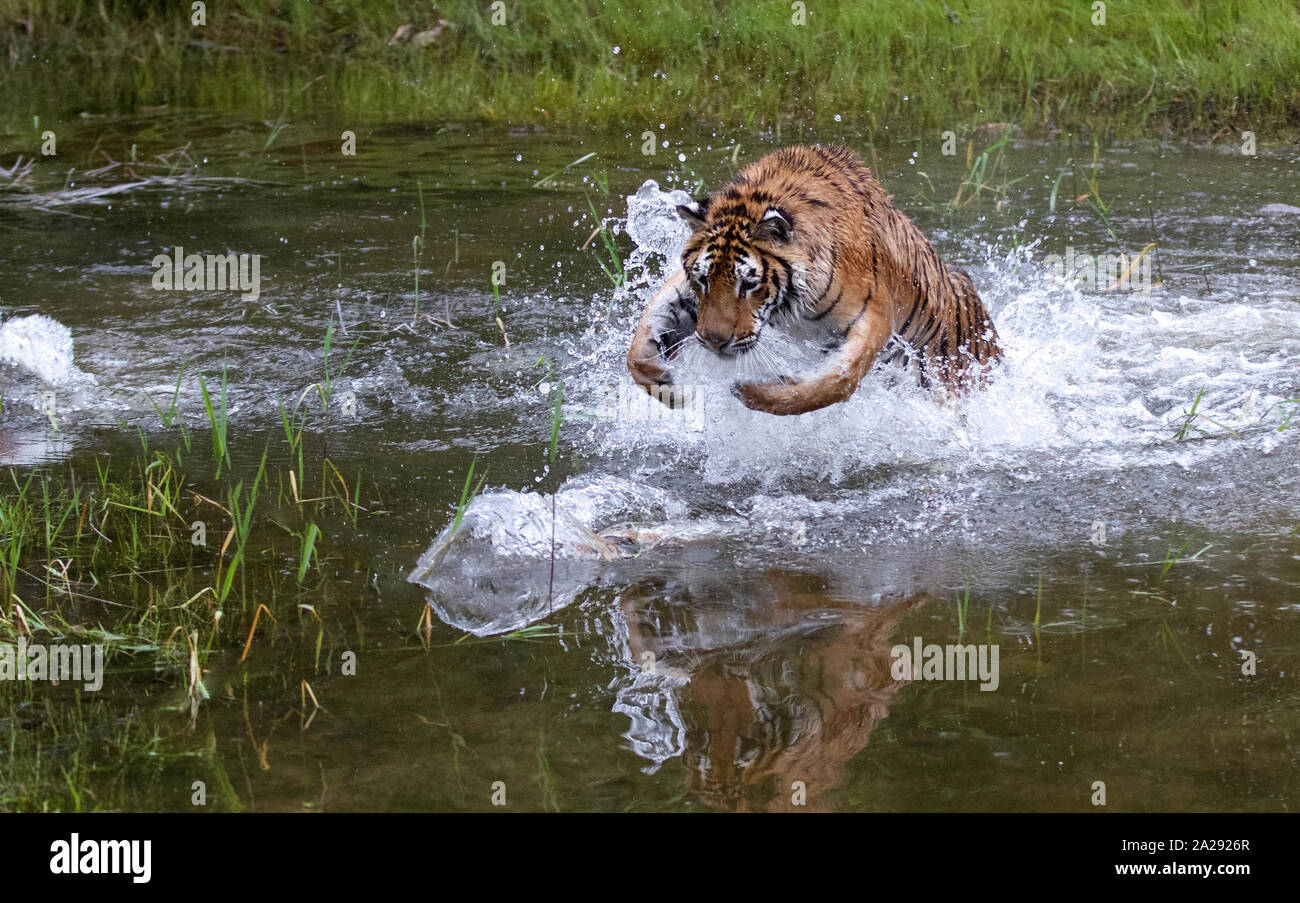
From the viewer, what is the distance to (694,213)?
14.4ft

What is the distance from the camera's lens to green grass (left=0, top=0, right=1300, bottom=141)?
905cm

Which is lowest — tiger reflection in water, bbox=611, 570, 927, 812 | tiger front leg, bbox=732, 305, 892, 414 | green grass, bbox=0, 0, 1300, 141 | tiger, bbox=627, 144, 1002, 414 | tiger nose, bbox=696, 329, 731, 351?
tiger reflection in water, bbox=611, 570, 927, 812

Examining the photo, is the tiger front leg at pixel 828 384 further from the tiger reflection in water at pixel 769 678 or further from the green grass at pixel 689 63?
the green grass at pixel 689 63

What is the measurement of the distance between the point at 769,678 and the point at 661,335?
178 cm

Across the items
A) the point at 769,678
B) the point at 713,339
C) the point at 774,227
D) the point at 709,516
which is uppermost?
the point at 774,227

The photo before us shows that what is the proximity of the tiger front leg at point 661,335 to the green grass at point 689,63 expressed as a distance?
4487mm

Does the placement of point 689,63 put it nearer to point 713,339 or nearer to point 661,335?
point 661,335

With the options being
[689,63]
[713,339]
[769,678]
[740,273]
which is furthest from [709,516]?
[689,63]

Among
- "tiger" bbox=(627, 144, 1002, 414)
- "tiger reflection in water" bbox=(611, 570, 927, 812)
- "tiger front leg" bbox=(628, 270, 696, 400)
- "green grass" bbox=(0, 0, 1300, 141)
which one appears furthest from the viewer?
"green grass" bbox=(0, 0, 1300, 141)

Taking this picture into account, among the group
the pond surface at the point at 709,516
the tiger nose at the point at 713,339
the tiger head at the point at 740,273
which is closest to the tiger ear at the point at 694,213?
the tiger head at the point at 740,273

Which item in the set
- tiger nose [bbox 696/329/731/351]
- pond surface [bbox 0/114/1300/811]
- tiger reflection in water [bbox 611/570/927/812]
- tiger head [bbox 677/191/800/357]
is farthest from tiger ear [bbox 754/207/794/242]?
tiger reflection in water [bbox 611/570/927/812]

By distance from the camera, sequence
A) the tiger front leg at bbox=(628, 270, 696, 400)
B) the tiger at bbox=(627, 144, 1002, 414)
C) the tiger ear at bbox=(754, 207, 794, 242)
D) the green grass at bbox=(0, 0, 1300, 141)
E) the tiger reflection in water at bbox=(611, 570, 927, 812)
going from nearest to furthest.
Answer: the tiger reflection in water at bbox=(611, 570, 927, 812), the tiger ear at bbox=(754, 207, 794, 242), the tiger at bbox=(627, 144, 1002, 414), the tiger front leg at bbox=(628, 270, 696, 400), the green grass at bbox=(0, 0, 1300, 141)

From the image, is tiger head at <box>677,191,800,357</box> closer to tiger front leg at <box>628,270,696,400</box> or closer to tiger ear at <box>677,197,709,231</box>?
tiger ear at <box>677,197,709,231</box>
